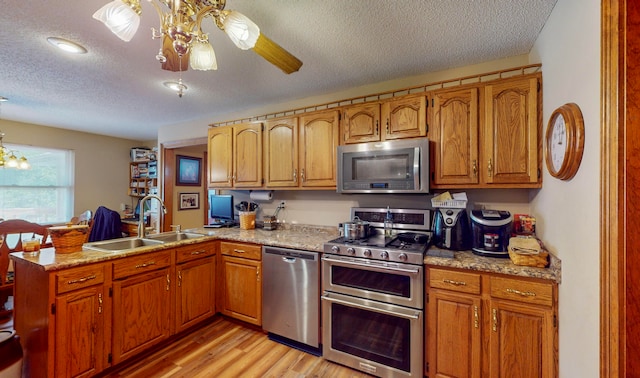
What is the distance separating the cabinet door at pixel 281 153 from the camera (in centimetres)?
271

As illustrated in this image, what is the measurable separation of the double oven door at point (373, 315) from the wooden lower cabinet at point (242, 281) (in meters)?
0.71

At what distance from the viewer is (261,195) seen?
127 inches

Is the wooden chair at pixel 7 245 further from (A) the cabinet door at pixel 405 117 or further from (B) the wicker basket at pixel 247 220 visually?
(A) the cabinet door at pixel 405 117

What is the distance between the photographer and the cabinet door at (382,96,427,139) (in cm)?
210

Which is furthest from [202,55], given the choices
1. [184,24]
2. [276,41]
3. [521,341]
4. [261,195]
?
[521,341]

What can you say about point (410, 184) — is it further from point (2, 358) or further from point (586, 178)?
point (2, 358)

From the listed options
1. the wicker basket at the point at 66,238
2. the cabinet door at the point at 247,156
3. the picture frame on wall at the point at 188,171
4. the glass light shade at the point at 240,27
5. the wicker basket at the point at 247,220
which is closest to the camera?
the glass light shade at the point at 240,27

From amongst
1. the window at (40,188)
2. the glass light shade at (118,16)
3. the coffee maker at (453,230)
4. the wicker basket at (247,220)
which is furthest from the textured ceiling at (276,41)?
the window at (40,188)

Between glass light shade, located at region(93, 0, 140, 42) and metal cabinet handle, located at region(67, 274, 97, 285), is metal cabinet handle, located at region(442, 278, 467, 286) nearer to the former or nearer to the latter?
glass light shade, located at region(93, 0, 140, 42)

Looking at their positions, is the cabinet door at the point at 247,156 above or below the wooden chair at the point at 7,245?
above

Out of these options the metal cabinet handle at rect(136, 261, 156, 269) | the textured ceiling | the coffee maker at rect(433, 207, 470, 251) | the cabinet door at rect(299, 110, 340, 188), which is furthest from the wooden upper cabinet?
the coffee maker at rect(433, 207, 470, 251)

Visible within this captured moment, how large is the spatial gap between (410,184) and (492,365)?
1.23 metres

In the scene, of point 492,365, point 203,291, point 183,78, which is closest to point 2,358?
point 203,291

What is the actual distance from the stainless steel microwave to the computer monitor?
164 centimetres
